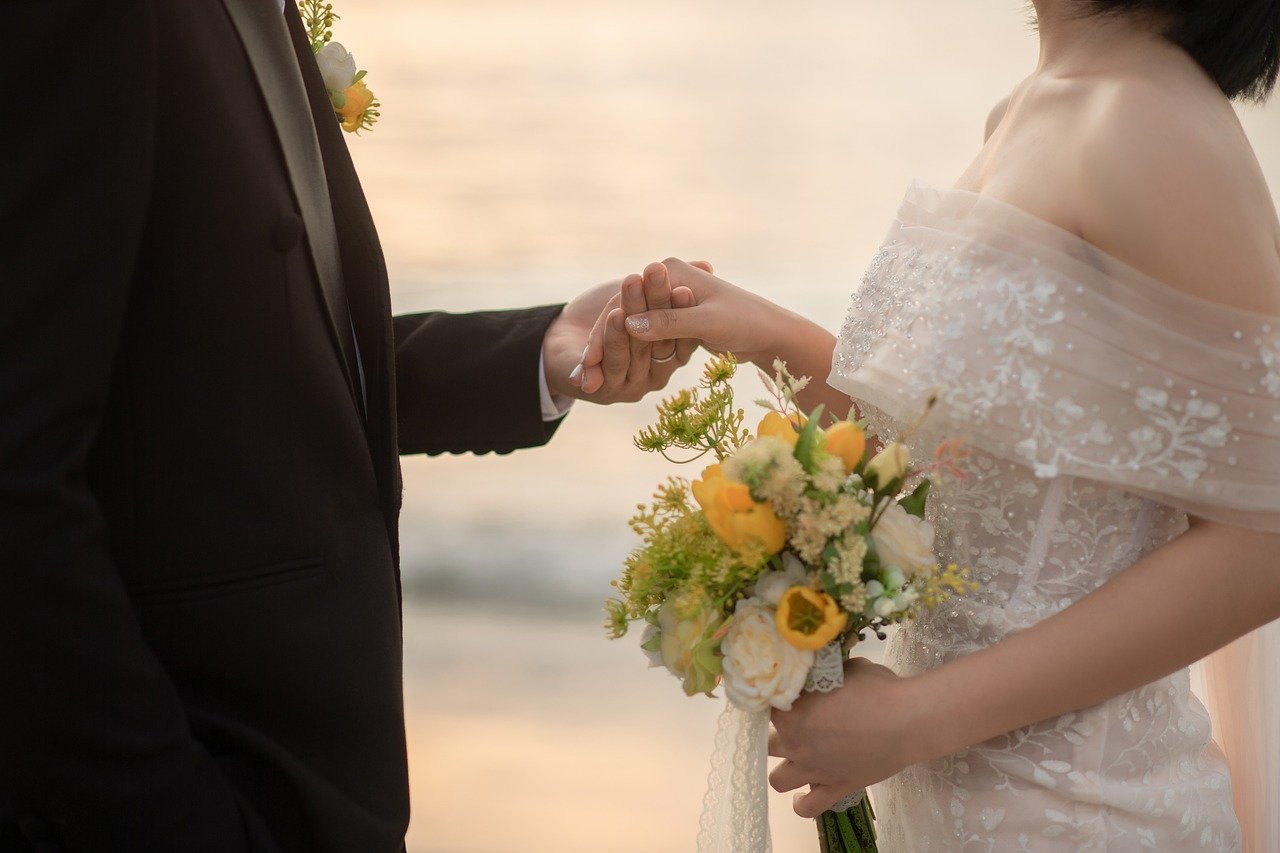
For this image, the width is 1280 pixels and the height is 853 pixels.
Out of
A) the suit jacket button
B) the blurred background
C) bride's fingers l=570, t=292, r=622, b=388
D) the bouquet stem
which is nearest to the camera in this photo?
the suit jacket button

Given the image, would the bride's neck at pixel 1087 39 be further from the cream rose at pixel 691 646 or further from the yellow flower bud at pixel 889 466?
the cream rose at pixel 691 646

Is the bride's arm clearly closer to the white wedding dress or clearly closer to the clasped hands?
the white wedding dress

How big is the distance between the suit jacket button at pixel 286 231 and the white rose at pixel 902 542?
2.04 feet

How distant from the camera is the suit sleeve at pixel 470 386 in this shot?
5.22ft

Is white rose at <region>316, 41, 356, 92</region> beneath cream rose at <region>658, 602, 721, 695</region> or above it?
above

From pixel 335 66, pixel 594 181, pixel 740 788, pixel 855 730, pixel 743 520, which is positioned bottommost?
pixel 594 181

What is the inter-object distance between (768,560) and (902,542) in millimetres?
133

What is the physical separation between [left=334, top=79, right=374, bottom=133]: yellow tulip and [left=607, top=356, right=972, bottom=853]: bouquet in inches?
25.9

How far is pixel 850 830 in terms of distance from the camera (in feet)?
4.06

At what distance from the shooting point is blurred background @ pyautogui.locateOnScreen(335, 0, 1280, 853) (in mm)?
4812

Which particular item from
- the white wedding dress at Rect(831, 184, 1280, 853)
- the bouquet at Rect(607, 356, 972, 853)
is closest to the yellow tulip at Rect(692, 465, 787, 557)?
the bouquet at Rect(607, 356, 972, 853)

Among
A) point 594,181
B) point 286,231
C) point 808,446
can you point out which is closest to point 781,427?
point 808,446

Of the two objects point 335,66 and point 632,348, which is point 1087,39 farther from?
point 335,66

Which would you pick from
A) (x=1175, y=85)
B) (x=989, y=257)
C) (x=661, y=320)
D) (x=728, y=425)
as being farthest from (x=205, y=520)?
(x=1175, y=85)
